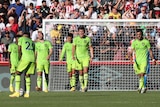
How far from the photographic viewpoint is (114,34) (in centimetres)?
2330

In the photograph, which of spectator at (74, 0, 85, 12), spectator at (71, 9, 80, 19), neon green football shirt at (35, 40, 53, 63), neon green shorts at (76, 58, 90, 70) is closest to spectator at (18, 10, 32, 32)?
spectator at (71, 9, 80, 19)

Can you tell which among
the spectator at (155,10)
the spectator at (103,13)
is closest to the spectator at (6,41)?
the spectator at (103,13)

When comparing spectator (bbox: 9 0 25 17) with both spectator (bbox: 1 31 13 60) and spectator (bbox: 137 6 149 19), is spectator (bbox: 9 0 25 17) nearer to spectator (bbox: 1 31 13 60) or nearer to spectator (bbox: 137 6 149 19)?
spectator (bbox: 1 31 13 60)

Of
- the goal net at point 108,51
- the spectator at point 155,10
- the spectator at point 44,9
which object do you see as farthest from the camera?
the spectator at point 44,9

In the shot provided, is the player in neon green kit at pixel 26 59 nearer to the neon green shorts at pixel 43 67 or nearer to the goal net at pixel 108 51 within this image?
the neon green shorts at pixel 43 67

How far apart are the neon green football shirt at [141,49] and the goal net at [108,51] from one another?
5.33ft

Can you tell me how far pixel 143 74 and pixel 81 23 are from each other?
12.3 feet

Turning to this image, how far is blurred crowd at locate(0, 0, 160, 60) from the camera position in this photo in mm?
24859

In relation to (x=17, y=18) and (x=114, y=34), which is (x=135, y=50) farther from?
(x=17, y=18)

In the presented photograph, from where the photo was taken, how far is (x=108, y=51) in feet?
75.2

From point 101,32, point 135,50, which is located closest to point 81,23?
point 101,32

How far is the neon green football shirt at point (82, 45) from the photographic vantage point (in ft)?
71.7

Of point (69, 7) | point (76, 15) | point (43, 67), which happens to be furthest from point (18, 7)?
point (43, 67)

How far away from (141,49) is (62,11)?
18.0 ft
